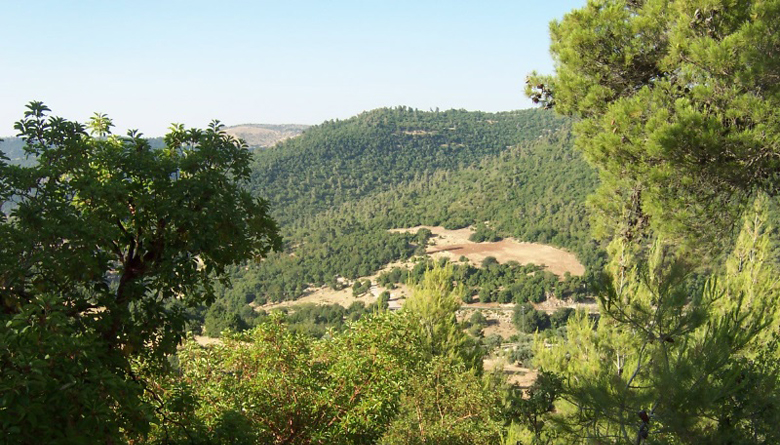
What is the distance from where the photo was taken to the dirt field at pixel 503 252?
64.6 metres

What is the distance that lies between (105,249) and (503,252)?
2757 inches

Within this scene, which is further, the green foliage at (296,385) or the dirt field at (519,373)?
the dirt field at (519,373)

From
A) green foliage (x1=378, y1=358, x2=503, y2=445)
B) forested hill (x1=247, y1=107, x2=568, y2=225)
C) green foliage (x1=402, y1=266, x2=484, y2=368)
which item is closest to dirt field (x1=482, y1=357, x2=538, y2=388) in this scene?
green foliage (x1=402, y1=266, x2=484, y2=368)

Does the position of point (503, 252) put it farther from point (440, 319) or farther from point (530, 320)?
point (440, 319)

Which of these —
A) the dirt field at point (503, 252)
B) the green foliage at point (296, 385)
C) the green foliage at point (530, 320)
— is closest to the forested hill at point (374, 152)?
the dirt field at point (503, 252)

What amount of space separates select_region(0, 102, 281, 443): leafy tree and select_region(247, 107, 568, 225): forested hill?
94297 mm

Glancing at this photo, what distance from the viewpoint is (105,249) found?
4.77m

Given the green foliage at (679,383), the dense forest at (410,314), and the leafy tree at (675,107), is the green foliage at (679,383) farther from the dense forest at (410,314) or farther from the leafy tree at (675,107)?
the leafy tree at (675,107)

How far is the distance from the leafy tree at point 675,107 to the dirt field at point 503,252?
57.0 m

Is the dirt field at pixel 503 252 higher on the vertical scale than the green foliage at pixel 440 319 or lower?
lower

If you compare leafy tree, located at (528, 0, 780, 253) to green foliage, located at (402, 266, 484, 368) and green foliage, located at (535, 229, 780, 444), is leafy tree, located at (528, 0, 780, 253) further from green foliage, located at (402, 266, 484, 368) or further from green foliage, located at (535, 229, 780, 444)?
green foliage, located at (402, 266, 484, 368)

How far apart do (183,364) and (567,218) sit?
7011cm

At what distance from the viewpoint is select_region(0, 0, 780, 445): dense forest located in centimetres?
418

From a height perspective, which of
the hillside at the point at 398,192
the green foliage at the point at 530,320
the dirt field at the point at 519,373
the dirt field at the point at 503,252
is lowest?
the green foliage at the point at 530,320
